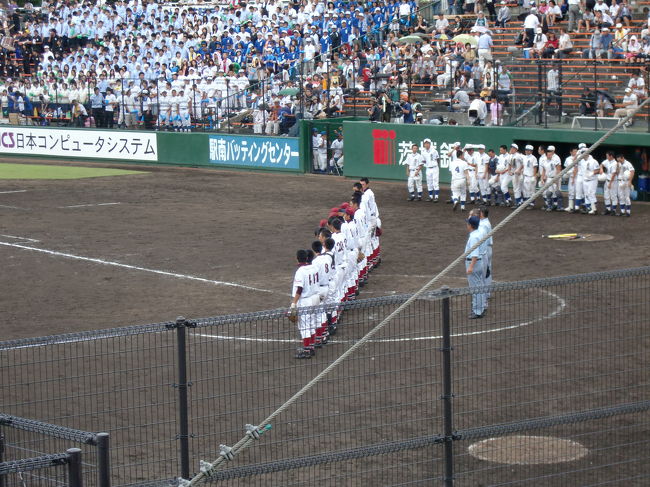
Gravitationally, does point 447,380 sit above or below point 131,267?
above

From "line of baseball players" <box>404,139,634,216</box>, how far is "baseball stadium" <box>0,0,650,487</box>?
0.08 meters

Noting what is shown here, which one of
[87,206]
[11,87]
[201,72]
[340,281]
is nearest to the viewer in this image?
[340,281]

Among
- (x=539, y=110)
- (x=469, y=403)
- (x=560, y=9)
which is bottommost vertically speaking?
(x=469, y=403)

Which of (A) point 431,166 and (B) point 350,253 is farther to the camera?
(A) point 431,166

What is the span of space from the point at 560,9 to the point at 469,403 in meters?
26.3

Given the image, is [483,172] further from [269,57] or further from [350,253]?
[269,57]

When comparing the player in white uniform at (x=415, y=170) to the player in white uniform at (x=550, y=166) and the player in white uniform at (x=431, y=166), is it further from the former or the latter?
the player in white uniform at (x=550, y=166)

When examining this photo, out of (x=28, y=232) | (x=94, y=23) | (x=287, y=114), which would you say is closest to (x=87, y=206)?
(x=28, y=232)

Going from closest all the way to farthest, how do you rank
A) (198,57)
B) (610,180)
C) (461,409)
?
(461,409)
(610,180)
(198,57)

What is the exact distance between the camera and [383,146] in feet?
104

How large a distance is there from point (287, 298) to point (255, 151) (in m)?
19.7

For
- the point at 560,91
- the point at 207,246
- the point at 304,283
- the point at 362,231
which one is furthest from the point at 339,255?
the point at 560,91

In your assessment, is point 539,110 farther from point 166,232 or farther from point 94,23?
point 94,23

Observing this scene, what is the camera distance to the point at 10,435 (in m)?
8.55
